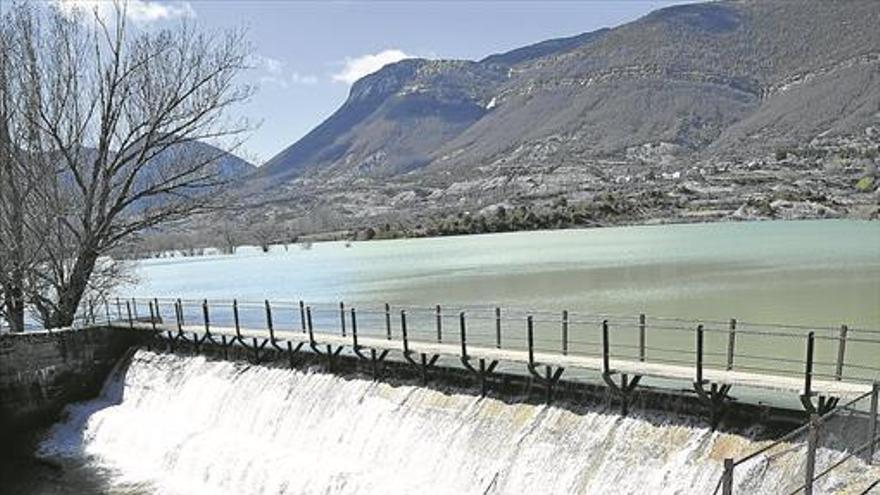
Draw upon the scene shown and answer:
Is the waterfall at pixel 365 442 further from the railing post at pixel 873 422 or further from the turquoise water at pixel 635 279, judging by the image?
the turquoise water at pixel 635 279

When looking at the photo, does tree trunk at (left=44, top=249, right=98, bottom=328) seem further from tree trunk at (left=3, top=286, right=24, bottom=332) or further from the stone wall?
the stone wall

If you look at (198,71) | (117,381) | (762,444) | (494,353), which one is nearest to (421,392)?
(494,353)

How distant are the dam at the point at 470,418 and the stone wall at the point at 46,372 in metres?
0.73

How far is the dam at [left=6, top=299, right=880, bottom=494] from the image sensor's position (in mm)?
11383

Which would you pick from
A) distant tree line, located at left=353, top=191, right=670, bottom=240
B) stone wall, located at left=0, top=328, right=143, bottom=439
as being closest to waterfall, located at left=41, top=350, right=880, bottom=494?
stone wall, located at left=0, top=328, right=143, bottom=439

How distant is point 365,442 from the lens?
16469 mm

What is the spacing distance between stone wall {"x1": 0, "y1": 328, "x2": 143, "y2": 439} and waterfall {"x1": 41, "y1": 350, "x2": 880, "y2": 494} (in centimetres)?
79

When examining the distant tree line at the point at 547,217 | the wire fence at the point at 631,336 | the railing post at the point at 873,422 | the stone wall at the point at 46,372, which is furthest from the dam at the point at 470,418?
the distant tree line at the point at 547,217

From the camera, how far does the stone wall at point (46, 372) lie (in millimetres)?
23156

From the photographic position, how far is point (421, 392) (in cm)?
1672

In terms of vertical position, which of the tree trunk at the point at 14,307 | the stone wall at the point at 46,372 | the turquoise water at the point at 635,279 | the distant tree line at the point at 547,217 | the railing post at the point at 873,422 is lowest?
the distant tree line at the point at 547,217

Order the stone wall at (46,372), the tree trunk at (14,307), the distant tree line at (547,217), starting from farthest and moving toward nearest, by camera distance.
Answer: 1. the distant tree line at (547,217)
2. the tree trunk at (14,307)
3. the stone wall at (46,372)

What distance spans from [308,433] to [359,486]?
2.91m

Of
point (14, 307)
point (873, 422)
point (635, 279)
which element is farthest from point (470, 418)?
Answer: point (635, 279)
